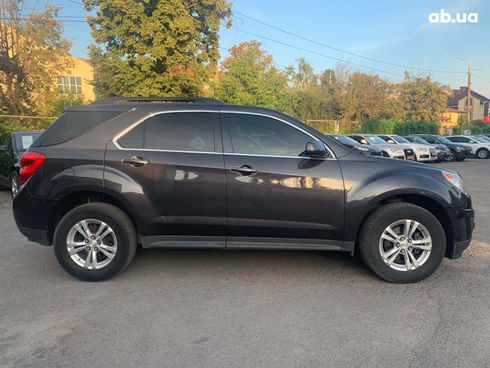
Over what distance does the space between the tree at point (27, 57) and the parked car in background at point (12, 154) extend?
727 inches

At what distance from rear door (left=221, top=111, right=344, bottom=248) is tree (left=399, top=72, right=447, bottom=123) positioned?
53.1 m

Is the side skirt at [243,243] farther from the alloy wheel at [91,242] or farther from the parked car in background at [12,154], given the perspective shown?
the parked car in background at [12,154]

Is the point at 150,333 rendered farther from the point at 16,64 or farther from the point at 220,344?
the point at 16,64

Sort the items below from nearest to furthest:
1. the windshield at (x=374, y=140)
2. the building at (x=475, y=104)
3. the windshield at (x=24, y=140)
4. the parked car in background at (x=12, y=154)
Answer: the parked car in background at (x=12, y=154) → the windshield at (x=24, y=140) → the windshield at (x=374, y=140) → the building at (x=475, y=104)

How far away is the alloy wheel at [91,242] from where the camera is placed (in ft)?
13.9

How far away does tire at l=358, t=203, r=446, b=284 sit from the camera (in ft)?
13.5

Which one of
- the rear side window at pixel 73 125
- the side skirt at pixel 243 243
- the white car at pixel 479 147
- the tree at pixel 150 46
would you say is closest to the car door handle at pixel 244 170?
the side skirt at pixel 243 243

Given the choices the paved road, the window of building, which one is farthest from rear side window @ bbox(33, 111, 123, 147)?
the window of building

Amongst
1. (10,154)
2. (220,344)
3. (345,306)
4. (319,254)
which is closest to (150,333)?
(220,344)

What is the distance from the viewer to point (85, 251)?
169 inches

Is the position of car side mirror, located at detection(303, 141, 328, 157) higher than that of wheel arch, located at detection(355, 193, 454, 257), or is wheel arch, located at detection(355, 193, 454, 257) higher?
car side mirror, located at detection(303, 141, 328, 157)

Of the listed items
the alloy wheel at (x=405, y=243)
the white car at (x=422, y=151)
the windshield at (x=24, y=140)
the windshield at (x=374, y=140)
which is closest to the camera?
the alloy wheel at (x=405, y=243)

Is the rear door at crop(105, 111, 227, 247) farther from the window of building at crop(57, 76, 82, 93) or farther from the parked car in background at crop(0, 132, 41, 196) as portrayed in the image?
the window of building at crop(57, 76, 82, 93)

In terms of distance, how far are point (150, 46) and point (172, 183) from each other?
1742 centimetres
